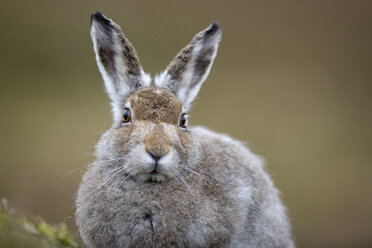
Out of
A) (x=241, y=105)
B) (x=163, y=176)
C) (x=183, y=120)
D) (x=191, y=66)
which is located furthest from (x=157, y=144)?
(x=241, y=105)

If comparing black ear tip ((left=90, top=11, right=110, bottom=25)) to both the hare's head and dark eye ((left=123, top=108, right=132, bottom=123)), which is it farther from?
dark eye ((left=123, top=108, right=132, bottom=123))

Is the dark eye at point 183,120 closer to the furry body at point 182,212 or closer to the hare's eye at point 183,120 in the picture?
the hare's eye at point 183,120

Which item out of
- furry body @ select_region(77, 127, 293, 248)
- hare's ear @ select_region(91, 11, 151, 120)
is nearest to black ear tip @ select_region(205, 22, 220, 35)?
hare's ear @ select_region(91, 11, 151, 120)

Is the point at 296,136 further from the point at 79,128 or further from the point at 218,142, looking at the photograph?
the point at 218,142

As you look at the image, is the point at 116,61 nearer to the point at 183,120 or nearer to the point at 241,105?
the point at 183,120

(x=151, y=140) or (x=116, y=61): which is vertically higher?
(x=116, y=61)

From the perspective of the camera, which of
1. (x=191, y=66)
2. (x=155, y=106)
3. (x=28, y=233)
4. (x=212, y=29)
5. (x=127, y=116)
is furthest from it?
(x=191, y=66)

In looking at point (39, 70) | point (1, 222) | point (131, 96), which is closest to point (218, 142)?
point (131, 96)
